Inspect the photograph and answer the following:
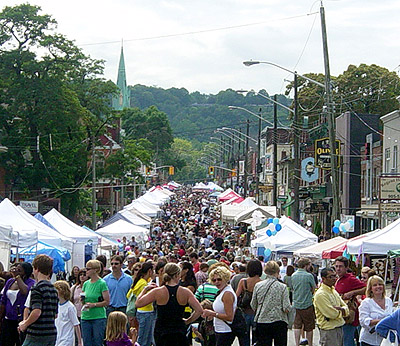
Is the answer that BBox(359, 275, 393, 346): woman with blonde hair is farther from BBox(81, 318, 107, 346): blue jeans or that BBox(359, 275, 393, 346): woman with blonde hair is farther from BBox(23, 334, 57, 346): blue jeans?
BBox(23, 334, 57, 346): blue jeans

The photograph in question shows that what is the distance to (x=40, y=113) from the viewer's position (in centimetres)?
5091

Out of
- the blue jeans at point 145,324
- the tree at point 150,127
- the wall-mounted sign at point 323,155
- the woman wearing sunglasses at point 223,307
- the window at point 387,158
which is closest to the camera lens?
the woman wearing sunglasses at point 223,307

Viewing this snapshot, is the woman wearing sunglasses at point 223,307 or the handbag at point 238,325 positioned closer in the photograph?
the woman wearing sunglasses at point 223,307

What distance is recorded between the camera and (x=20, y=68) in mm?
50531

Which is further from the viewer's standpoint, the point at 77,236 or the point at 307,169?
the point at 307,169

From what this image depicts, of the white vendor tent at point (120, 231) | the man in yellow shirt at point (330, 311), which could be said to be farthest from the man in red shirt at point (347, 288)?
the white vendor tent at point (120, 231)

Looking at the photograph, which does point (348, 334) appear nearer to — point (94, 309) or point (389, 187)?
point (94, 309)

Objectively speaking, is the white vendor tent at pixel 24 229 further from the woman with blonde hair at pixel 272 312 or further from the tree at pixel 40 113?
the tree at pixel 40 113

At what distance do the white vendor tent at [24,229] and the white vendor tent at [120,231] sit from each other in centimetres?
1052

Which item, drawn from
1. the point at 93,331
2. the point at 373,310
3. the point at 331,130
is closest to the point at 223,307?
the point at 373,310

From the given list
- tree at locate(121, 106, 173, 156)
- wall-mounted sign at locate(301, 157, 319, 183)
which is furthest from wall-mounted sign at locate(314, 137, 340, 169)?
tree at locate(121, 106, 173, 156)

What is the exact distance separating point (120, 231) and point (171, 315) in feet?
82.0

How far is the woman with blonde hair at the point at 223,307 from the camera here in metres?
10.7

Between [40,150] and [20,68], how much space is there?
5.30 meters
